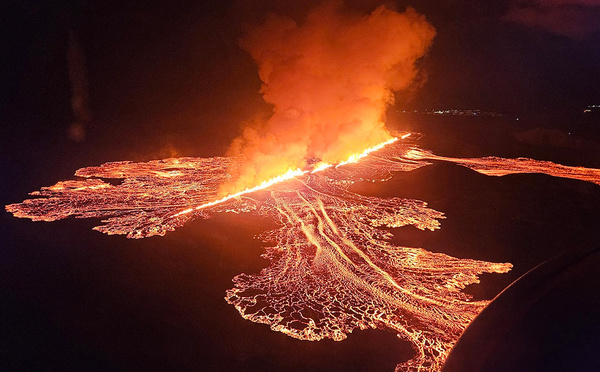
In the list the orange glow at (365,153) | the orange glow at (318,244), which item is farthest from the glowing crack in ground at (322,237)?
the orange glow at (365,153)

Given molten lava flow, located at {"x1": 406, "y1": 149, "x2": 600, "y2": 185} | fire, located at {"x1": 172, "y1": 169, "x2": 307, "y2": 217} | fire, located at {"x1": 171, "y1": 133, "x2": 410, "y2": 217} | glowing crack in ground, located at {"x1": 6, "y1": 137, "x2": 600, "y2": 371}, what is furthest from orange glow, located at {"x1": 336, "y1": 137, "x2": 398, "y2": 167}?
fire, located at {"x1": 172, "y1": 169, "x2": 307, "y2": 217}

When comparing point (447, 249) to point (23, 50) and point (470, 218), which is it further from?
point (23, 50)

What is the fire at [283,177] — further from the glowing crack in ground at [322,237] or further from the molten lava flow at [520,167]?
the molten lava flow at [520,167]

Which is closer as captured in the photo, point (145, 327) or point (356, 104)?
point (145, 327)

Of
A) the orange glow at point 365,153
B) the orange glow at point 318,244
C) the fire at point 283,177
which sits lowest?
the orange glow at point 318,244

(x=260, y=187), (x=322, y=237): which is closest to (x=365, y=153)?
(x=260, y=187)

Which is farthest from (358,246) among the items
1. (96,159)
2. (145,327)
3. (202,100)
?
(202,100)

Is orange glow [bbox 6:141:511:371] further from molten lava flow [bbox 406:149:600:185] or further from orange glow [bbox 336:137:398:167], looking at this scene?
molten lava flow [bbox 406:149:600:185]

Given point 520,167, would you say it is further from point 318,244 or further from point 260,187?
point 318,244
